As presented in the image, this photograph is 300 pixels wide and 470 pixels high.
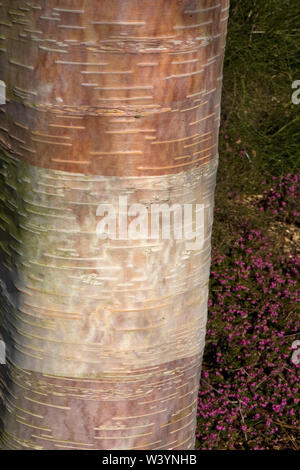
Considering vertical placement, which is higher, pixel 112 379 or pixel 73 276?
pixel 73 276

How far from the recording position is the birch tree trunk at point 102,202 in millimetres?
1521

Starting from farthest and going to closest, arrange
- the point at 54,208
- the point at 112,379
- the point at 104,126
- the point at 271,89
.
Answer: the point at 271,89
the point at 112,379
the point at 54,208
the point at 104,126

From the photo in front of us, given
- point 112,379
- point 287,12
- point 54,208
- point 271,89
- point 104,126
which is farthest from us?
point 271,89

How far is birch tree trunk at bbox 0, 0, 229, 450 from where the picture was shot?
1521 millimetres

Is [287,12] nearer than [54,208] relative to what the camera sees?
No

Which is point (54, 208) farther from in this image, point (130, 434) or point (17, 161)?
point (130, 434)

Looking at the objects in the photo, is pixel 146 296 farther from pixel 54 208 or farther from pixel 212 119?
pixel 212 119

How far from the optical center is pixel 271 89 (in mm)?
6871

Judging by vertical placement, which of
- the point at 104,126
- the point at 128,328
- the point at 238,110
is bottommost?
the point at 238,110

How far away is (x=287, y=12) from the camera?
248 inches

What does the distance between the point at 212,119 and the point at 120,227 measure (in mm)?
437

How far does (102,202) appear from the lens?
164 cm

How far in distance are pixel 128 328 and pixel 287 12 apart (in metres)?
5.43

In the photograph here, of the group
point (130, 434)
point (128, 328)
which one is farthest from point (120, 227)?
point (130, 434)
